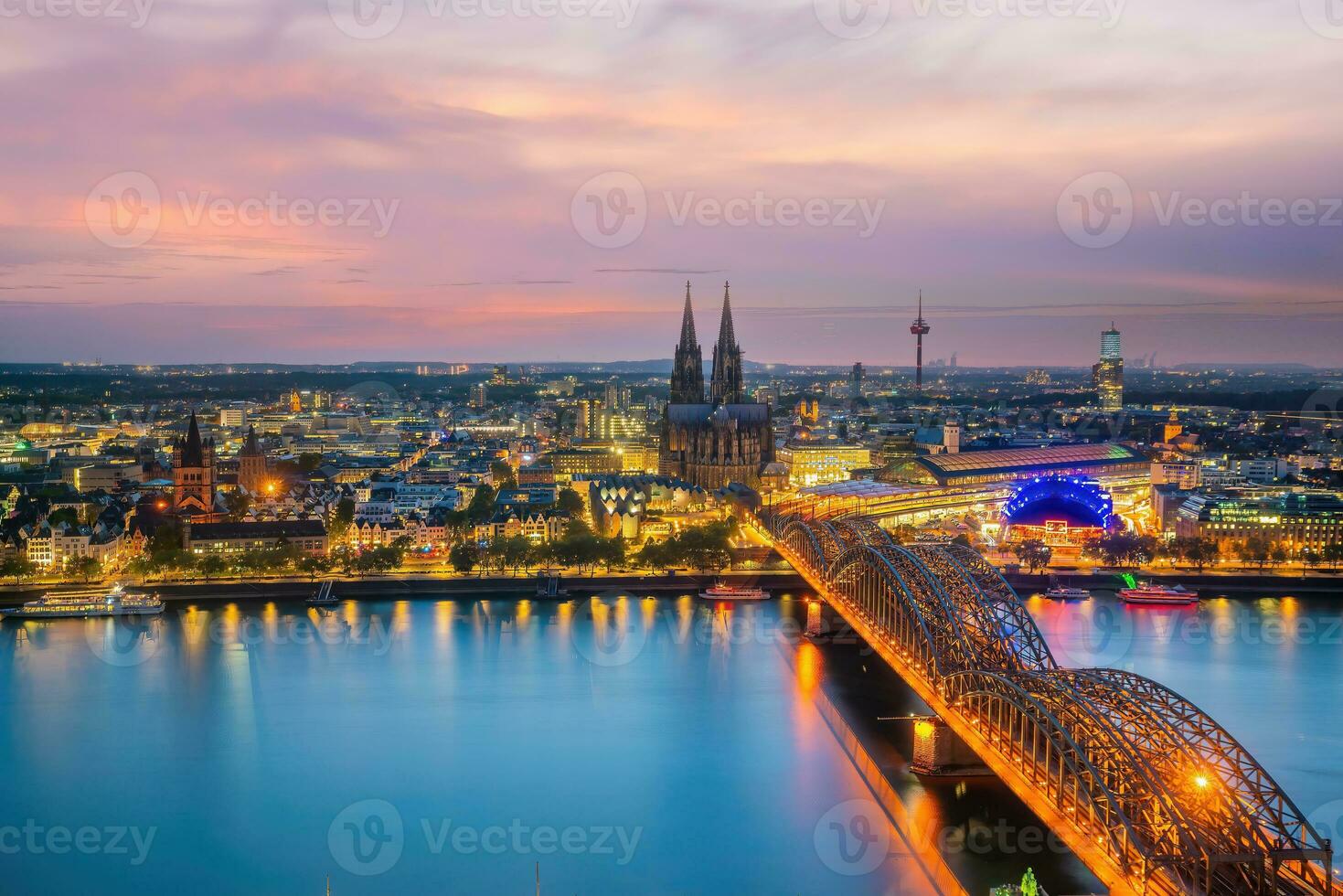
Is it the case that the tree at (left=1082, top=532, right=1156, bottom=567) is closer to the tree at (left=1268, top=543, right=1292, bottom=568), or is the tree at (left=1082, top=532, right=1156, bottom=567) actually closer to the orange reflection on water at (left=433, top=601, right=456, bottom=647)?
the tree at (left=1268, top=543, right=1292, bottom=568)

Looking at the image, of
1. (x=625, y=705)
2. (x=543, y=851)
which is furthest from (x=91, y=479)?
(x=543, y=851)

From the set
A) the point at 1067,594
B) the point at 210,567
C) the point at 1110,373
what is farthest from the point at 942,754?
the point at 1110,373

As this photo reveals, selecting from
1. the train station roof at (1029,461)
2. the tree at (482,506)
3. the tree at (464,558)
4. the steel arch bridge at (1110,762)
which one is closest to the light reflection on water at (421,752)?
the steel arch bridge at (1110,762)

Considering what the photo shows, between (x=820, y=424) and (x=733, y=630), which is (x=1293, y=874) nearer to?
(x=733, y=630)

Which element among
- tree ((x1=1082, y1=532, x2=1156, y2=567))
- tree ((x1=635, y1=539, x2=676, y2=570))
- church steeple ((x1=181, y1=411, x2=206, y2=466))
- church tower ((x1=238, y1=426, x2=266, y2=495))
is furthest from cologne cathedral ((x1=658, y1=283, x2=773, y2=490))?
church steeple ((x1=181, y1=411, x2=206, y2=466))

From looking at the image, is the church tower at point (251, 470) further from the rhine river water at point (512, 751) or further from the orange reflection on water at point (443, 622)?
the orange reflection on water at point (443, 622)
